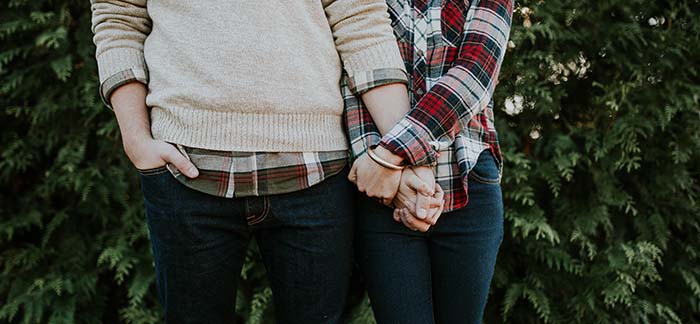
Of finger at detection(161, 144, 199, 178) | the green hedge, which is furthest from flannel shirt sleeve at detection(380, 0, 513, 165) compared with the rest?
the green hedge

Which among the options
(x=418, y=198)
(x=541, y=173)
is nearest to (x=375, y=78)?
(x=418, y=198)

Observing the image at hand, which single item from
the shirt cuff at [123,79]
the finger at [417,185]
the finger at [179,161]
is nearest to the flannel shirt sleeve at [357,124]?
the finger at [417,185]

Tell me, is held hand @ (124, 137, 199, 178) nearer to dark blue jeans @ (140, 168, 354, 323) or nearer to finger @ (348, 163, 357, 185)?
dark blue jeans @ (140, 168, 354, 323)

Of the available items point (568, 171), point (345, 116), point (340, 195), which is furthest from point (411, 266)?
point (568, 171)

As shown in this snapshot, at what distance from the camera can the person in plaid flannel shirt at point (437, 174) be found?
1.23 meters

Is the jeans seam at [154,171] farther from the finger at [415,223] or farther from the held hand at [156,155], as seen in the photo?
the finger at [415,223]

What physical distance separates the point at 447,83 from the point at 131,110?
67 cm

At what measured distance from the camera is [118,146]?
8.01 ft

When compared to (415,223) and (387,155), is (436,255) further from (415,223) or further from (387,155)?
(387,155)

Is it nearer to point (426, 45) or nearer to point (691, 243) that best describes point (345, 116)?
point (426, 45)

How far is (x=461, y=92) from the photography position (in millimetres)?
1243

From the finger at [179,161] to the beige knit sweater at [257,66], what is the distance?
0.9 inches

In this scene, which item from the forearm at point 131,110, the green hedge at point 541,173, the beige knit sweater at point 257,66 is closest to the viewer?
the beige knit sweater at point 257,66

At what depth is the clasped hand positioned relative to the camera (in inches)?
47.8
